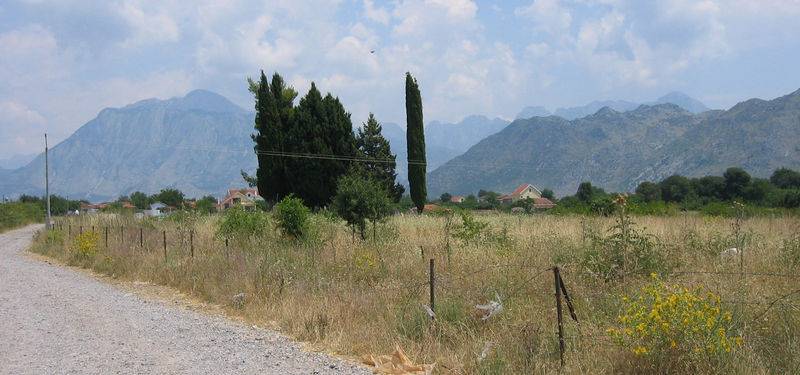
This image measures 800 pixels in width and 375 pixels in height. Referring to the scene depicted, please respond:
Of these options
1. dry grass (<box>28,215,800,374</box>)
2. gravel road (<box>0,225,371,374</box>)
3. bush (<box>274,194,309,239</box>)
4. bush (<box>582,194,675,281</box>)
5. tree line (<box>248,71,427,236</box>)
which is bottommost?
gravel road (<box>0,225,371,374</box>)

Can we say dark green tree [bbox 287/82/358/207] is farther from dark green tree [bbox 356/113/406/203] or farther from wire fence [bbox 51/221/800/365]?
wire fence [bbox 51/221/800/365]

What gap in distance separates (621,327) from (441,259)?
3.88 m

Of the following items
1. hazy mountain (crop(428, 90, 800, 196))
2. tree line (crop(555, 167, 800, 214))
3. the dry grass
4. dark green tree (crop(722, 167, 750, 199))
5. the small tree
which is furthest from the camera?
hazy mountain (crop(428, 90, 800, 196))

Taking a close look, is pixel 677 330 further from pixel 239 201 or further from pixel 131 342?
pixel 239 201

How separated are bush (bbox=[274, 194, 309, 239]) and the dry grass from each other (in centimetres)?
52

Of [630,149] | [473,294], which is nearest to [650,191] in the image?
[473,294]

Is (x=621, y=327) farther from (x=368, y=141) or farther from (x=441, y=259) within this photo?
(x=368, y=141)

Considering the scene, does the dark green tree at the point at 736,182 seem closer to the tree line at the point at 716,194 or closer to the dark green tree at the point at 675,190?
the tree line at the point at 716,194

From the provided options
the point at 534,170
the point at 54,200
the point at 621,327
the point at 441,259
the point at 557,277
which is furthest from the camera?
the point at 534,170

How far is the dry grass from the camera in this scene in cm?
445

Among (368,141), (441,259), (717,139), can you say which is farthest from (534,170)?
(441,259)

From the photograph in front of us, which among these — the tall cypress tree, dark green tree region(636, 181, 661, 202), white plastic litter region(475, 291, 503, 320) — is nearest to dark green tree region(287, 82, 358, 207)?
the tall cypress tree

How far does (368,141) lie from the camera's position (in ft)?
119

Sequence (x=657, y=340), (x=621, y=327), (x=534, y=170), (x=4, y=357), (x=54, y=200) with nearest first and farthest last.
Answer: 1. (x=657, y=340)
2. (x=621, y=327)
3. (x=4, y=357)
4. (x=54, y=200)
5. (x=534, y=170)
